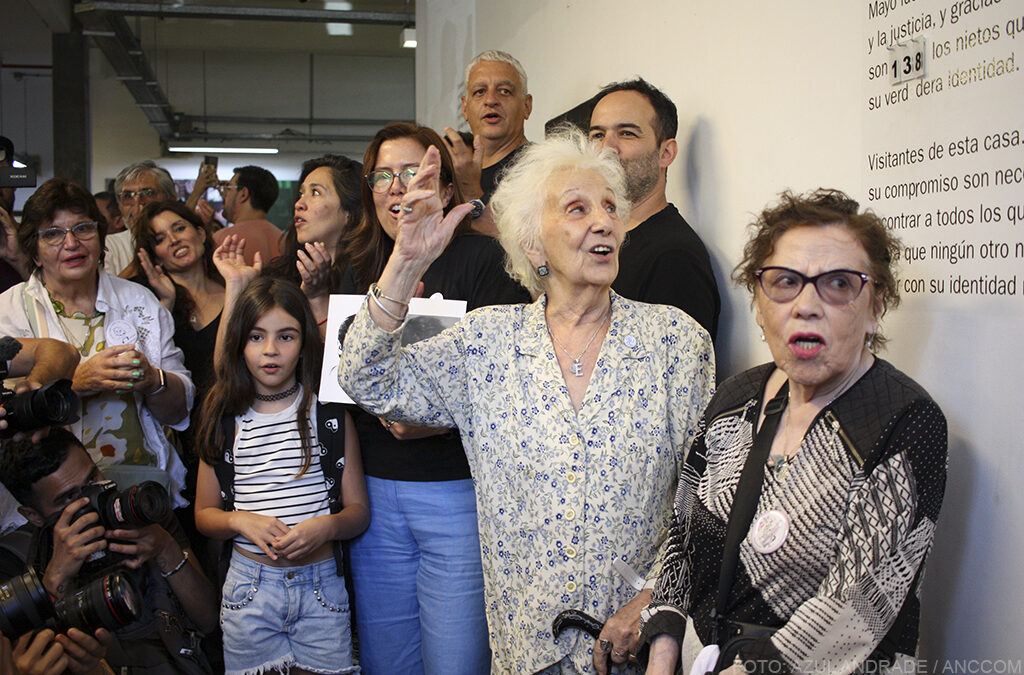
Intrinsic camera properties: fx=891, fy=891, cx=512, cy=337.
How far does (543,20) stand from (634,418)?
3200 millimetres

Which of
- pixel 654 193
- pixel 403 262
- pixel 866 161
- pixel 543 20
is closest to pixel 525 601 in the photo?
pixel 403 262

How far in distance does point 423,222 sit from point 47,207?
1.71 metres

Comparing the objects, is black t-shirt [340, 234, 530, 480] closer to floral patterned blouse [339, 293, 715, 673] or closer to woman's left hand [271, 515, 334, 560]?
woman's left hand [271, 515, 334, 560]

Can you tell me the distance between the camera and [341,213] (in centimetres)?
311

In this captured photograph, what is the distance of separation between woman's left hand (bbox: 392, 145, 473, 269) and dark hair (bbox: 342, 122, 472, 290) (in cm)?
64

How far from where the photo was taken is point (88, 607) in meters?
2.04

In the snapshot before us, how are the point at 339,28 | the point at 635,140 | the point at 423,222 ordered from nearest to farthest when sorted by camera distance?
the point at 423,222 < the point at 635,140 < the point at 339,28

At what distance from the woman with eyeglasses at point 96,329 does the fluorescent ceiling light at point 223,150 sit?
10.6 meters

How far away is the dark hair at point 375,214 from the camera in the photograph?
8.02ft

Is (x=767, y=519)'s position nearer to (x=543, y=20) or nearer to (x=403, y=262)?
(x=403, y=262)

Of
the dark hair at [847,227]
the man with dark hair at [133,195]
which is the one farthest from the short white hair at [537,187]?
the man with dark hair at [133,195]

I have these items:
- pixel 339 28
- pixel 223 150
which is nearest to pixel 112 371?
pixel 339 28

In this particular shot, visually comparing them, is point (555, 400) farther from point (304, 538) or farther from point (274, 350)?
point (274, 350)

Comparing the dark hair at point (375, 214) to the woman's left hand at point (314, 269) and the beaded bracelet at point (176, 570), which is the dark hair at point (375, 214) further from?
the beaded bracelet at point (176, 570)
